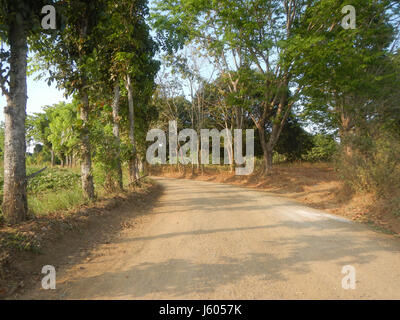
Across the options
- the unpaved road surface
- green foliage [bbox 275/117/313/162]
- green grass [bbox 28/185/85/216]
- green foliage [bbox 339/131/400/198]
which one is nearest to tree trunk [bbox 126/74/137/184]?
green grass [bbox 28/185/85/216]

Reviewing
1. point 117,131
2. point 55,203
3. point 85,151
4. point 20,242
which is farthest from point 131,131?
point 20,242

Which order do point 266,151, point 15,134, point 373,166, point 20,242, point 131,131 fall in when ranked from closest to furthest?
point 20,242 → point 15,134 → point 373,166 → point 131,131 → point 266,151

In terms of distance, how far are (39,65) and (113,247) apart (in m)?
6.57

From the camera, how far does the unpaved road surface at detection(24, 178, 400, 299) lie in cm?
299

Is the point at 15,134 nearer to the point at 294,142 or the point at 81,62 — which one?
the point at 81,62

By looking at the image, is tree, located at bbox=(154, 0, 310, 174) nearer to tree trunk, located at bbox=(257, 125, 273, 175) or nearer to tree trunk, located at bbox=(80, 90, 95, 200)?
tree trunk, located at bbox=(257, 125, 273, 175)

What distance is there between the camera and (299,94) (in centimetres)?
1370

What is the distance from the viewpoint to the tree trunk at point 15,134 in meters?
4.54

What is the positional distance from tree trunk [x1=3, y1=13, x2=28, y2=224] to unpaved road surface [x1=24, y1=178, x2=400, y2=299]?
1756mm

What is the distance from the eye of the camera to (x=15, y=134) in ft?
15.2

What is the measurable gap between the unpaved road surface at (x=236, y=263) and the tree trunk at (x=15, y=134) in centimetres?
176

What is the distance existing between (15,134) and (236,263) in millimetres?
4628
